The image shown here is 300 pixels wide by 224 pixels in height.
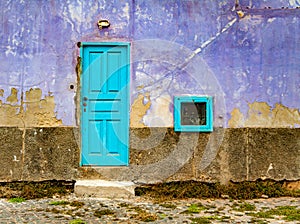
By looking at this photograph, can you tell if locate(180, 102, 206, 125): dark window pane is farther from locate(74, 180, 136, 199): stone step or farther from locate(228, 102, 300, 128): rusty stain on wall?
locate(74, 180, 136, 199): stone step

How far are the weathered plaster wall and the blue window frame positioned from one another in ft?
0.42

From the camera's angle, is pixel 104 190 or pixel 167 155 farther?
pixel 167 155

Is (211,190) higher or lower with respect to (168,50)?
lower

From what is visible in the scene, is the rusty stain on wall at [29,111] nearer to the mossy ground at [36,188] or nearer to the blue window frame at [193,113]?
the mossy ground at [36,188]

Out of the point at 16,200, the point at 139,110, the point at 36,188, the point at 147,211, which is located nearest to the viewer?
the point at 147,211

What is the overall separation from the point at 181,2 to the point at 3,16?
2.79m

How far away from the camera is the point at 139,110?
649 centimetres

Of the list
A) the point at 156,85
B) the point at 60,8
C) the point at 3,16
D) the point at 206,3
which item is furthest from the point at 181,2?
the point at 3,16

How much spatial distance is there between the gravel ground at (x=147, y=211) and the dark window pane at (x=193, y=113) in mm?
1212

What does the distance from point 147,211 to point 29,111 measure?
2.44m

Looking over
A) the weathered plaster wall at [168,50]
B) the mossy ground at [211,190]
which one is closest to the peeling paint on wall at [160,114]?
the weathered plaster wall at [168,50]

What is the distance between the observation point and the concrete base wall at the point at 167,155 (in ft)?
21.0

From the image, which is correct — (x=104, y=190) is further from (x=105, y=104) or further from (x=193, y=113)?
(x=193, y=113)

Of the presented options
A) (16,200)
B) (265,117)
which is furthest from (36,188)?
(265,117)
